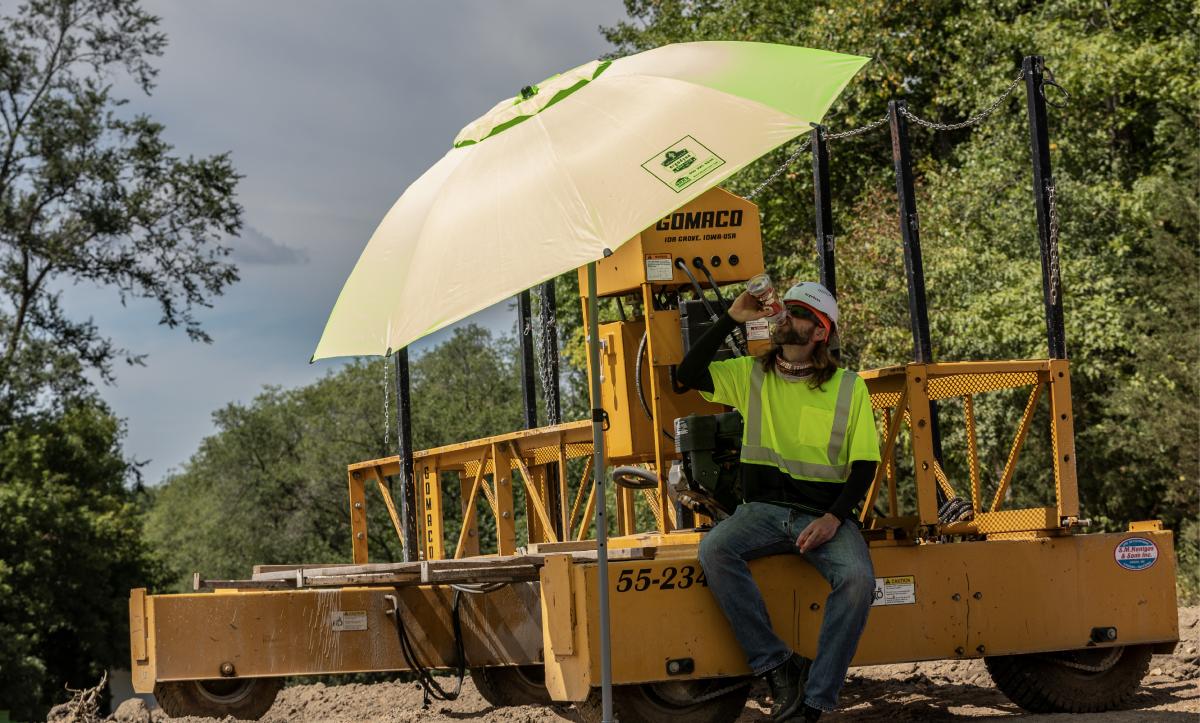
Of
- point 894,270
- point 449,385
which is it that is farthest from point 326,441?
point 894,270

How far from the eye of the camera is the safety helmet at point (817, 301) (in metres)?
7.04

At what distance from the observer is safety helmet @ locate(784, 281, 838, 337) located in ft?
23.1

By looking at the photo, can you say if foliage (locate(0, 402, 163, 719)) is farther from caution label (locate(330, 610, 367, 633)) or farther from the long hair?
the long hair

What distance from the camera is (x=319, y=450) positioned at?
1999 inches

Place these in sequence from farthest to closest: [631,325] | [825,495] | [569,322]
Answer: [569,322] < [631,325] < [825,495]

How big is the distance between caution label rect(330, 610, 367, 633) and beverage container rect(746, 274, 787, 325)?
3.59 metres

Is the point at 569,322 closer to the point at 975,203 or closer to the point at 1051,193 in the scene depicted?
the point at 975,203

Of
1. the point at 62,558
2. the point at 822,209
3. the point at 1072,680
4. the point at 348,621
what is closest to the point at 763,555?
the point at 1072,680

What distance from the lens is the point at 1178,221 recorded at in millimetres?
26172

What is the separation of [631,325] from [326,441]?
44.2 meters

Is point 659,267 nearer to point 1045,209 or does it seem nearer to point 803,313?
point 803,313

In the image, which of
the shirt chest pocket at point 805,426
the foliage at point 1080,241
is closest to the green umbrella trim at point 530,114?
the shirt chest pocket at point 805,426

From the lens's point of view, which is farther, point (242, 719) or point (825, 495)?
point (242, 719)

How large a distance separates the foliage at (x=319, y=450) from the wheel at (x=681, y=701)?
35582mm
